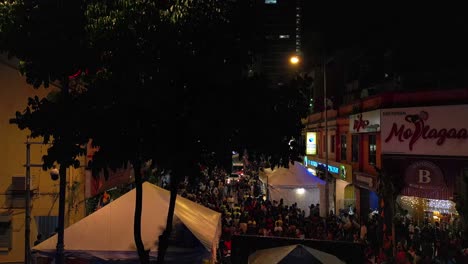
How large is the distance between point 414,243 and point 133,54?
469 inches

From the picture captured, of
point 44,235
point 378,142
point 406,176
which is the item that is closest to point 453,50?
point 378,142

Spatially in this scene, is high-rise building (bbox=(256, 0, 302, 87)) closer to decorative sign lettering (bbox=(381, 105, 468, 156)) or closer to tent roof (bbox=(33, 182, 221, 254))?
decorative sign lettering (bbox=(381, 105, 468, 156))

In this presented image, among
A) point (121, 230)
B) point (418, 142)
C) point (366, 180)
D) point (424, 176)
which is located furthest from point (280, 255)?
point (366, 180)

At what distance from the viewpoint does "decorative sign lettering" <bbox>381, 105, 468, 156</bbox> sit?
16.0 m

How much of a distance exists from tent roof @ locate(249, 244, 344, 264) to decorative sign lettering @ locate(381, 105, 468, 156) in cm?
1124

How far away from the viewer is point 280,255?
6.98 m

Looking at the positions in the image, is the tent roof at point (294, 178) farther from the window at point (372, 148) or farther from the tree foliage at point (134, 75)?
the tree foliage at point (134, 75)

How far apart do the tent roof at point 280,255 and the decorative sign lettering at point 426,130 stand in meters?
11.2

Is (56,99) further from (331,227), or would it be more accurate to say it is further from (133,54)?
(331,227)

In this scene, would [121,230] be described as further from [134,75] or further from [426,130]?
[426,130]

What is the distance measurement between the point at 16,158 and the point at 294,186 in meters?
12.3

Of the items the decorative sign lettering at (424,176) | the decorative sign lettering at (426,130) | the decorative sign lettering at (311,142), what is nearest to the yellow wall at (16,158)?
the decorative sign lettering at (426,130)

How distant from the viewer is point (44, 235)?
16.0m

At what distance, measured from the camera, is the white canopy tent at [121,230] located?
27.4 feet
